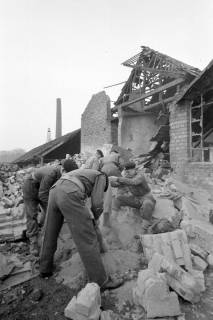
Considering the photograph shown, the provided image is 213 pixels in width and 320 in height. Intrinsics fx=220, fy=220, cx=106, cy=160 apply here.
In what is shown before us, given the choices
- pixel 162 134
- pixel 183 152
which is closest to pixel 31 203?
pixel 183 152

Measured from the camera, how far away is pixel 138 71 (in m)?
12.5

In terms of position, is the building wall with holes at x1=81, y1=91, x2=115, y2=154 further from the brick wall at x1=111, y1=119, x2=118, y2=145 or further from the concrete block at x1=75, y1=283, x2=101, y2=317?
the concrete block at x1=75, y1=283, x2=101, y2=317

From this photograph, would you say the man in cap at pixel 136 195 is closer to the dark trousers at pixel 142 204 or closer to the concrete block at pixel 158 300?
the dark trousers at pixel 142 204

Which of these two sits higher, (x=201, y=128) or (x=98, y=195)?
(x=201, y=128)

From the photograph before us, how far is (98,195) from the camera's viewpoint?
292 centimetres

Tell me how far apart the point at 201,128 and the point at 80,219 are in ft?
19.9

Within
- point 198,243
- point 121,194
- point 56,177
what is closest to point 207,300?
point 198,243

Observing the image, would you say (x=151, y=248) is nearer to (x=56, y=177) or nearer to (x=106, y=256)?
(x=106, y=256)

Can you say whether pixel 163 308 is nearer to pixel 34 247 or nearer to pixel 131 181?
pixel 131 181

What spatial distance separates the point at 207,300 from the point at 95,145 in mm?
11737

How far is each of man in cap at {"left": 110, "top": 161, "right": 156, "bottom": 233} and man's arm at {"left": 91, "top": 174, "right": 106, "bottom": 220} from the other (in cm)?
124

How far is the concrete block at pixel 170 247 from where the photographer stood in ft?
9.75

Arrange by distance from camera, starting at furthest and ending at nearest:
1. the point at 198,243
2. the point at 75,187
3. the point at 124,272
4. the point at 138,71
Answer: the point at 138,71 < the point at 198,243 < the point at 124,272 < the point at 75,187

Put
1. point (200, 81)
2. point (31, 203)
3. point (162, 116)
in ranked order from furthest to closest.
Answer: point (162, 116) → point (200, 81) → point (31, 203)
